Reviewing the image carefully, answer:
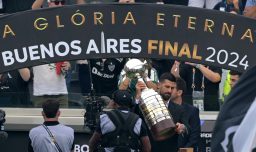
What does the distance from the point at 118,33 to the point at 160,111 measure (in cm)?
125

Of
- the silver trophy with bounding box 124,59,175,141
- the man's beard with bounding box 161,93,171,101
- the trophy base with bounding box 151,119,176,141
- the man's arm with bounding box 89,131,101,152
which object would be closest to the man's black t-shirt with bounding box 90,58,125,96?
the man's beard with bounding box 161,93,171,101

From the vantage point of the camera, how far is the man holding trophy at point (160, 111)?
8391 mm

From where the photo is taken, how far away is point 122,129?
8922 mm

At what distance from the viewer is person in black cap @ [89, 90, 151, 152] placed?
892 cm

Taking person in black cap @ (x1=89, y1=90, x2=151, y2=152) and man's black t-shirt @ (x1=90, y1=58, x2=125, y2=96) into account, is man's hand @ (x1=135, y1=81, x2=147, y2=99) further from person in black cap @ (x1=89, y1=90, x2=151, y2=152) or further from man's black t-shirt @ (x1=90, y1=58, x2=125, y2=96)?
man's black t-shirt @ (x1=90, y1=58, x2=125, y2=96)

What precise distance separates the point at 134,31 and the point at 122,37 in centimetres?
11

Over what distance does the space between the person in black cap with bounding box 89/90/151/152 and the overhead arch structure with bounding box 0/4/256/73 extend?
4.96 feet

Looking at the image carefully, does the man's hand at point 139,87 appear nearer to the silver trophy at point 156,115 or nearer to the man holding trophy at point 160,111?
the man holding trophy at point 160,111

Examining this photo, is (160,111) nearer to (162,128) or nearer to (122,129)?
(162,128)

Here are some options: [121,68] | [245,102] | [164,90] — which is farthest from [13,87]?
[245,102]

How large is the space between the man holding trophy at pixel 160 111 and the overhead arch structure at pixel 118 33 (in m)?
1.05

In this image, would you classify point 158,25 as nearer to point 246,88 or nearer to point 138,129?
point 138,129

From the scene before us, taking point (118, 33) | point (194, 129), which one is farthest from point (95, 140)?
point (118, 33)

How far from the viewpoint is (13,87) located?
11312 millimetres
